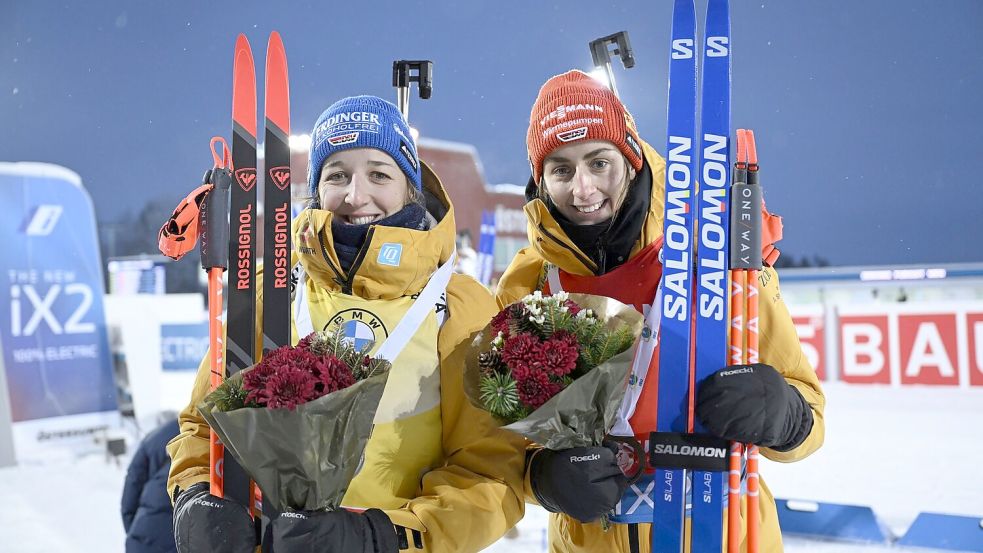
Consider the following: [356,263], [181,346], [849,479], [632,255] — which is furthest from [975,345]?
[181,346]

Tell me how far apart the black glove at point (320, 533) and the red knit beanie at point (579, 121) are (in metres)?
0.98

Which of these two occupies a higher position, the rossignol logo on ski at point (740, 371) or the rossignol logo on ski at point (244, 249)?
the rossignol logo on ski at point (244, 249)

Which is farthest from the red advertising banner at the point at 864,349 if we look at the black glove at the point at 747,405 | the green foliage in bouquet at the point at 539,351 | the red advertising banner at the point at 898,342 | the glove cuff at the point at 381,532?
the glove cuff at the point at 381,532

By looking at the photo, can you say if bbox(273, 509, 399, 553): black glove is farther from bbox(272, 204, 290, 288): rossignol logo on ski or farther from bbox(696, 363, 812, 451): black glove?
bbox(696, 363, 812, 451): black glove

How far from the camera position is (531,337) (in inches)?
48.0

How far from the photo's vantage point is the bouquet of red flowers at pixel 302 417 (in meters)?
1.05

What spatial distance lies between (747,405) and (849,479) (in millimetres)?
4508

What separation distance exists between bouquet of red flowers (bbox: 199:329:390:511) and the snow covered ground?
3381 millimetres

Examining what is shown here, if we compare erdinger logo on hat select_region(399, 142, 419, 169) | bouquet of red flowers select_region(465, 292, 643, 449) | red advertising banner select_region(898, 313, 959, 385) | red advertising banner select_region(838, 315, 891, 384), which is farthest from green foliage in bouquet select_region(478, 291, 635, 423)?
red advertising banner select_region(838, 315, 891, 384)

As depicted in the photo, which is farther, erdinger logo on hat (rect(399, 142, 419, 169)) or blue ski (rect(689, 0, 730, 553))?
erdinger logo on hat (rect(399, 142, 419, 169))

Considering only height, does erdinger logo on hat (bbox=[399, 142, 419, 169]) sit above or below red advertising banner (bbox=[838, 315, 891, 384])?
above

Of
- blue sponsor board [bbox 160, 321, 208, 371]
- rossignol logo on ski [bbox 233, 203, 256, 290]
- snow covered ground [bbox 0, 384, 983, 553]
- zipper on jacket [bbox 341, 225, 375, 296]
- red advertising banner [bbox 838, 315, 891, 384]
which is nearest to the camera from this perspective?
zipper on jacket [bbox 341, 225, 375, 296]

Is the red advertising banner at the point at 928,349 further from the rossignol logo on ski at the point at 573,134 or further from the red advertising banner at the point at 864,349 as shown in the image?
the rossignol logo on ski at the point at 573,134

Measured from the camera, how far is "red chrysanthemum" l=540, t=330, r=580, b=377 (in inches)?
46.7
